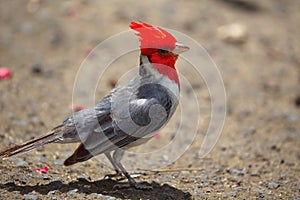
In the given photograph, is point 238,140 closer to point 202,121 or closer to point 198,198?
point 202,121

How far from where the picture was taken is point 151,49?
4941mm

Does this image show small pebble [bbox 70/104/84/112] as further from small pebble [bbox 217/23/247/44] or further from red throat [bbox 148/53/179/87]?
small pebble [bbox 217/23/247/44]

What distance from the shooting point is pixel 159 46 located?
489cm

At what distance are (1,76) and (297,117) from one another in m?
4.74

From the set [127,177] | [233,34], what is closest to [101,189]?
[127,177]

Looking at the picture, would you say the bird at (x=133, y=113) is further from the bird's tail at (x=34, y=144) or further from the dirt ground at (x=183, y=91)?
the dirt ground at (x=183, y=91)

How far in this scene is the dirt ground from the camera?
502cm

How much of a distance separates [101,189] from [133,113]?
87 centimetres

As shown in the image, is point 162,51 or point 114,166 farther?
point 114,166

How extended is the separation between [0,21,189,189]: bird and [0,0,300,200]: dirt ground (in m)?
0.40

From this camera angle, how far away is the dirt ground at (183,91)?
16.5ft

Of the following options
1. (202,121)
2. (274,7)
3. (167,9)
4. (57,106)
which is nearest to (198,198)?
(202,121)

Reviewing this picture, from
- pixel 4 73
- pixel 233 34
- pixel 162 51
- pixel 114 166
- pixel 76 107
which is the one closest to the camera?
pixel 162 51

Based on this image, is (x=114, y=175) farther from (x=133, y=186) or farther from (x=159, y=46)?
(x=159, y=46)
